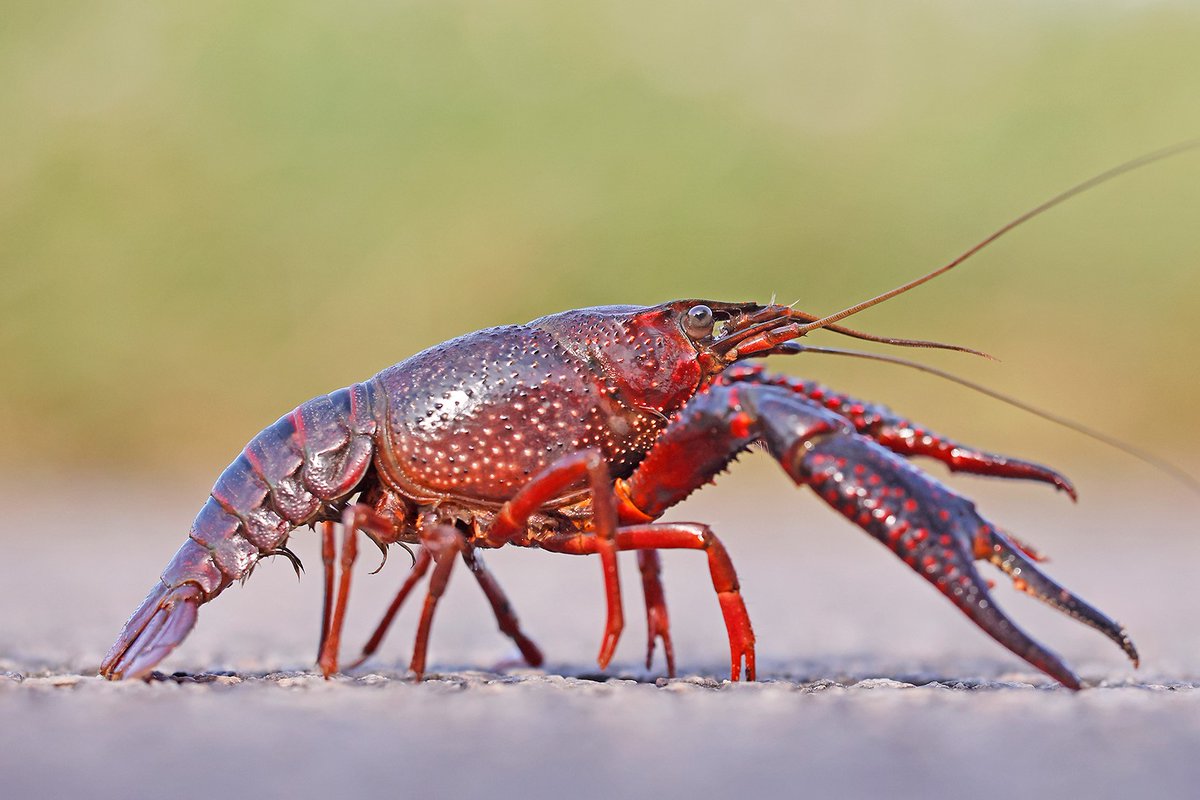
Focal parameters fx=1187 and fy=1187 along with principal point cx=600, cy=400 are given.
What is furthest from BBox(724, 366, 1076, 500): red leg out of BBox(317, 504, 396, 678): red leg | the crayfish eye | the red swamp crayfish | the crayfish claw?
BBox(317, 504, 396, 678): red leg

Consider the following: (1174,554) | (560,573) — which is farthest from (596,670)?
(1174,554)

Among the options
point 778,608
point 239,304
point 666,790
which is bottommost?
point 666,790

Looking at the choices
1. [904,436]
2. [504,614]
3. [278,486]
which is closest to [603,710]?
[904,436]

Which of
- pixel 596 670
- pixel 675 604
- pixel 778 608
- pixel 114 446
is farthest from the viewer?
pixel 114 446

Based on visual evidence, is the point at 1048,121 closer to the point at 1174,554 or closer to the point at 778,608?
the point at 1174,554

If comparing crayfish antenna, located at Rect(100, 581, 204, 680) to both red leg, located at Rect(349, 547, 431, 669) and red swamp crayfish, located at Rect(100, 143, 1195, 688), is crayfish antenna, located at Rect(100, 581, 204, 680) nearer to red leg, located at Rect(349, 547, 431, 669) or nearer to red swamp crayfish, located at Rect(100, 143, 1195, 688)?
red swamp crayfish, located at Rect(100, 143, 1195, 688)

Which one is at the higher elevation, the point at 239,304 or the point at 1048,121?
the point at 1048,121

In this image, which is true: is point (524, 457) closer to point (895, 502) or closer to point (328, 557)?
point (328, 557)
